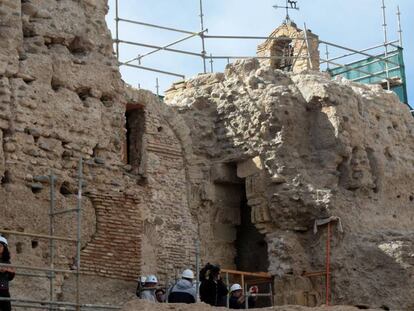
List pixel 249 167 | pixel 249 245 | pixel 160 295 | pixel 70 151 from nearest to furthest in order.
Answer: pixel 70 151
pixel 160 295
pixel 249 167
pixel 249 245

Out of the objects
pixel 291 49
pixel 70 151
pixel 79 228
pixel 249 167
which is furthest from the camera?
pixel 291 49

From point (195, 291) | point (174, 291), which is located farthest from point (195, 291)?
point (174, 291)

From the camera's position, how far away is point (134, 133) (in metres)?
19.0

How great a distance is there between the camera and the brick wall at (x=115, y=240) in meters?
16.6

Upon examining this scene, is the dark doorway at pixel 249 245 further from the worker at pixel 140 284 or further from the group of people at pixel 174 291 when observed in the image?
the group of people at pixel 174 291

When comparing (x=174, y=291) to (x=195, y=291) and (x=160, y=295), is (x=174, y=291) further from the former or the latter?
(x=160, y=295)

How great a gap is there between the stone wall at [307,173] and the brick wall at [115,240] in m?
2.10

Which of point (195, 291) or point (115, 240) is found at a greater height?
point (115, 240)

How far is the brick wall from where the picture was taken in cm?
1661

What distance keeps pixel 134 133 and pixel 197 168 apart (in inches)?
46.6

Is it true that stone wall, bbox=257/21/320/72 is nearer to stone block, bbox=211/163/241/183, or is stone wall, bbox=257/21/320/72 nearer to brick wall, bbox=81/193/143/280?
stone block, bbox=211/163/241/183

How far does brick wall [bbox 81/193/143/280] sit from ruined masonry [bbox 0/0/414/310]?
0.9 inches

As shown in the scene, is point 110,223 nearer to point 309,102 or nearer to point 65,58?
point 65,58

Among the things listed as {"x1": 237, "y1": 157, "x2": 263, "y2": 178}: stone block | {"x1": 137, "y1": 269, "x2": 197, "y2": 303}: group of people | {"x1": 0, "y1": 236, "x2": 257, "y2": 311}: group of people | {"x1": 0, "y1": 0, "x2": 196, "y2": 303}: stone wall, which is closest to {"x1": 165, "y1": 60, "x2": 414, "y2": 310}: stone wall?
{"x1": 237, "y1": 157, "x2": 263, "y2": 178}: stone block
